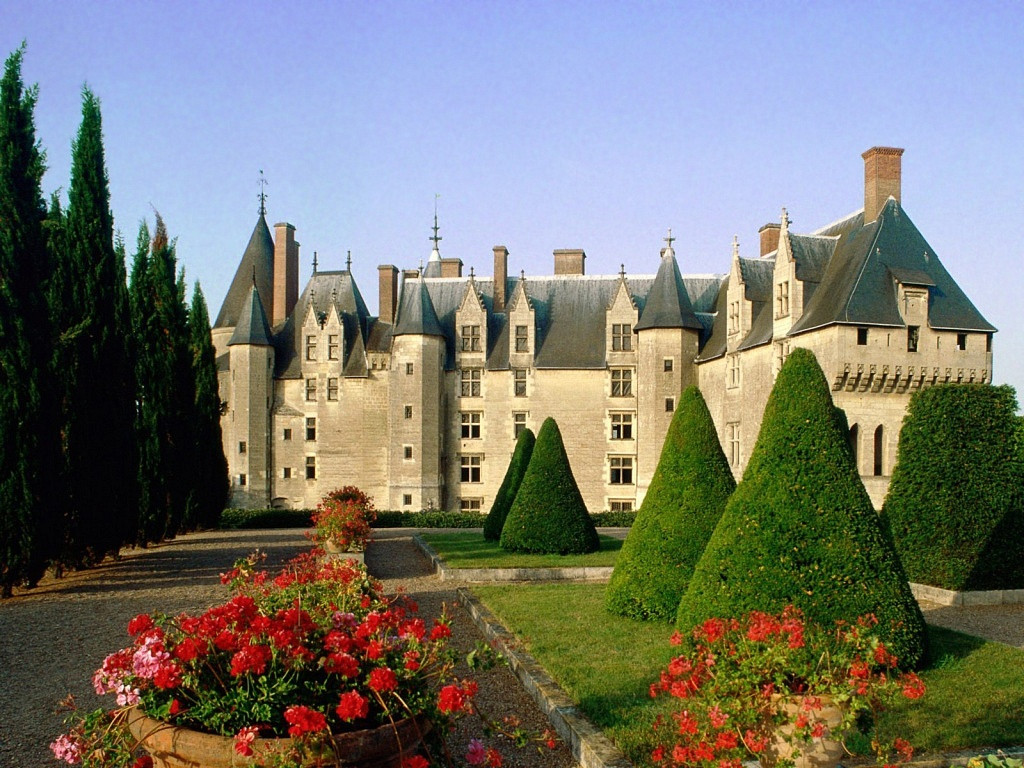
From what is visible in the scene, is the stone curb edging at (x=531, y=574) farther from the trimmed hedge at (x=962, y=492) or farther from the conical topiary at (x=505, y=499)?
the conical topiary at (x=505, y=499)

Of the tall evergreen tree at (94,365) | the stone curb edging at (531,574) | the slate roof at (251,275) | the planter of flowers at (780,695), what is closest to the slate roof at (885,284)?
the stone curb edging at (531,574)

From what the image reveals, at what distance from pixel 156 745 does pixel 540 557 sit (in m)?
11.7

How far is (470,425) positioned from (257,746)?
92.3ft

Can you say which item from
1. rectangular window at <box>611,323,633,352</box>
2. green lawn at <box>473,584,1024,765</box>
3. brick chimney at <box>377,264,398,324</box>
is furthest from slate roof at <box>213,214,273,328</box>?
green lawn at <box>473,584,1024,765</box>

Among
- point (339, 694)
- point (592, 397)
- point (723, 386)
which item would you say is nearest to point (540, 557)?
point (339, 694)

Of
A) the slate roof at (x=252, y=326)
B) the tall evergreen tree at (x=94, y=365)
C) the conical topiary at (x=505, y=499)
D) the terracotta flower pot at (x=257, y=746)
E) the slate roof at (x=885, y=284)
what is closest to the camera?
the terracotta flower pot at (x=257, y=746)

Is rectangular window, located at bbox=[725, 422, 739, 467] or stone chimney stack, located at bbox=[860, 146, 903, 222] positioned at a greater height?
stone chimney stack, located at bbox=[860, 146, 903, 222]

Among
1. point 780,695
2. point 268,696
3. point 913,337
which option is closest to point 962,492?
point 780,695

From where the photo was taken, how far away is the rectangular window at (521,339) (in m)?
31.0

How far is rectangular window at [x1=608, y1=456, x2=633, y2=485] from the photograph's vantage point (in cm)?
3022

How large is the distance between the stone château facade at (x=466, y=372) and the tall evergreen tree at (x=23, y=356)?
18.5 meters

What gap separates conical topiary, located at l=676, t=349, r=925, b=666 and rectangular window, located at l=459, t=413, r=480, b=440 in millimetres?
24043

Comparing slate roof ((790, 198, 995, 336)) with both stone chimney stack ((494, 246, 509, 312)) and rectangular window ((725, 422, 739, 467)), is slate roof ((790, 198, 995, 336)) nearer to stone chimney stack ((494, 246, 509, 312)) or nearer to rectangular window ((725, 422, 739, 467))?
rectangular window ((725, 422, 739, 467))

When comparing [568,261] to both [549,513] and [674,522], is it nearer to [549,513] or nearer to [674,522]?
[549,513]
